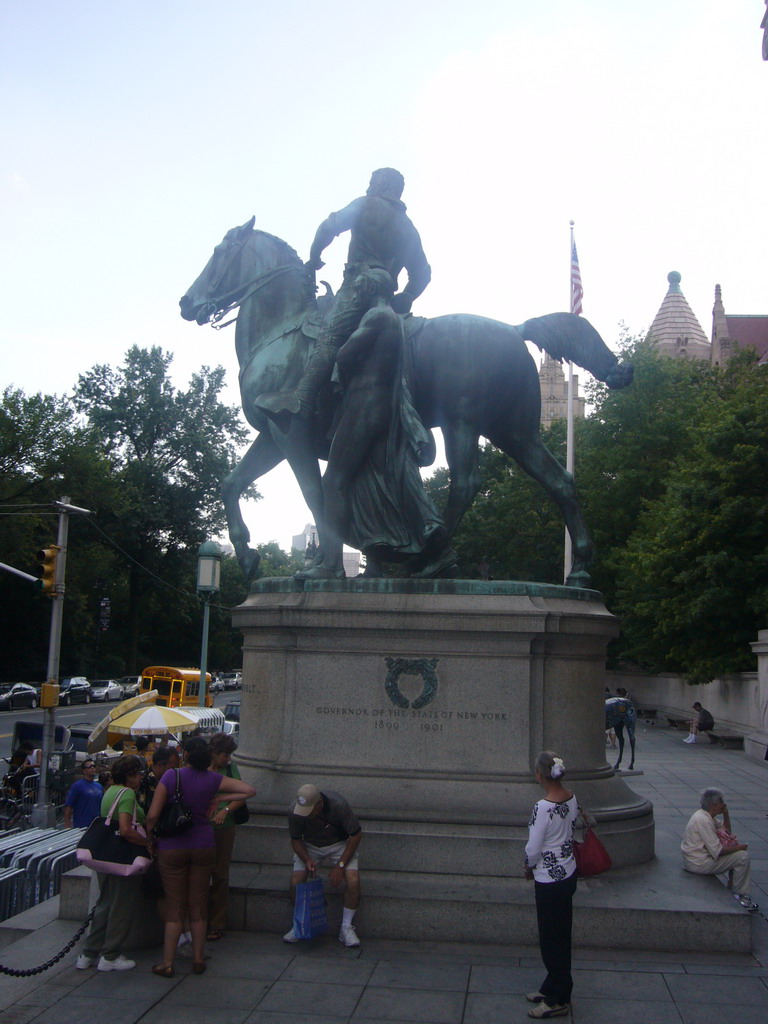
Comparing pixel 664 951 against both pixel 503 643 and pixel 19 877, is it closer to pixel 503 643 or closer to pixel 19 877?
pixel 503 643

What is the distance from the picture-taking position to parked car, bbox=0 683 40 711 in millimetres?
43809

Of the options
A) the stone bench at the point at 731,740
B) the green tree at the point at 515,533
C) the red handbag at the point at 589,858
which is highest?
the green tree at the point at 515,533

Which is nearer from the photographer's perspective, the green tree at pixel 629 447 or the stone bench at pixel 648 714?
the stone bench at pixel 648 714

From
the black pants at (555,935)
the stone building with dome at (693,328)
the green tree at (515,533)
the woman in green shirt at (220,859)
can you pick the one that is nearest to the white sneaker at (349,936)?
the woman in green shirt at (220,859)

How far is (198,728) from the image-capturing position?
17.9 metres

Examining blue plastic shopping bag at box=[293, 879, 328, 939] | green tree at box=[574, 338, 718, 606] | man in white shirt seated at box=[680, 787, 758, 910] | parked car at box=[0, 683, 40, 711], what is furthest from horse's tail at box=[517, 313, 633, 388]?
parked car at box=[0, 683, 40, 711]

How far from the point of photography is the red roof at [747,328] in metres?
70.8

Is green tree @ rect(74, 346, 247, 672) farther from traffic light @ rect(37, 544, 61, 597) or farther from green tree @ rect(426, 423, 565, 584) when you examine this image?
traffic light @ rect(37, 544, 61, 597)

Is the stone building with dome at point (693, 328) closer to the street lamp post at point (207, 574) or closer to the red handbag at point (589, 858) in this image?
the street lamp post at point (207, 574)

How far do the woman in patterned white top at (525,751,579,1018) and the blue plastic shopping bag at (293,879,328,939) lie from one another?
1513 mm

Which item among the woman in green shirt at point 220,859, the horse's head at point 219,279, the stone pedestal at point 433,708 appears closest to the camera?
the woman in green shirt at point 220,859

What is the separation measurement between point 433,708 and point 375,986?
7.41 ft

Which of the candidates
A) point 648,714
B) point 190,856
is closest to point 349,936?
point 190,856

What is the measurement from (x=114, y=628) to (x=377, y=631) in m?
65.7
